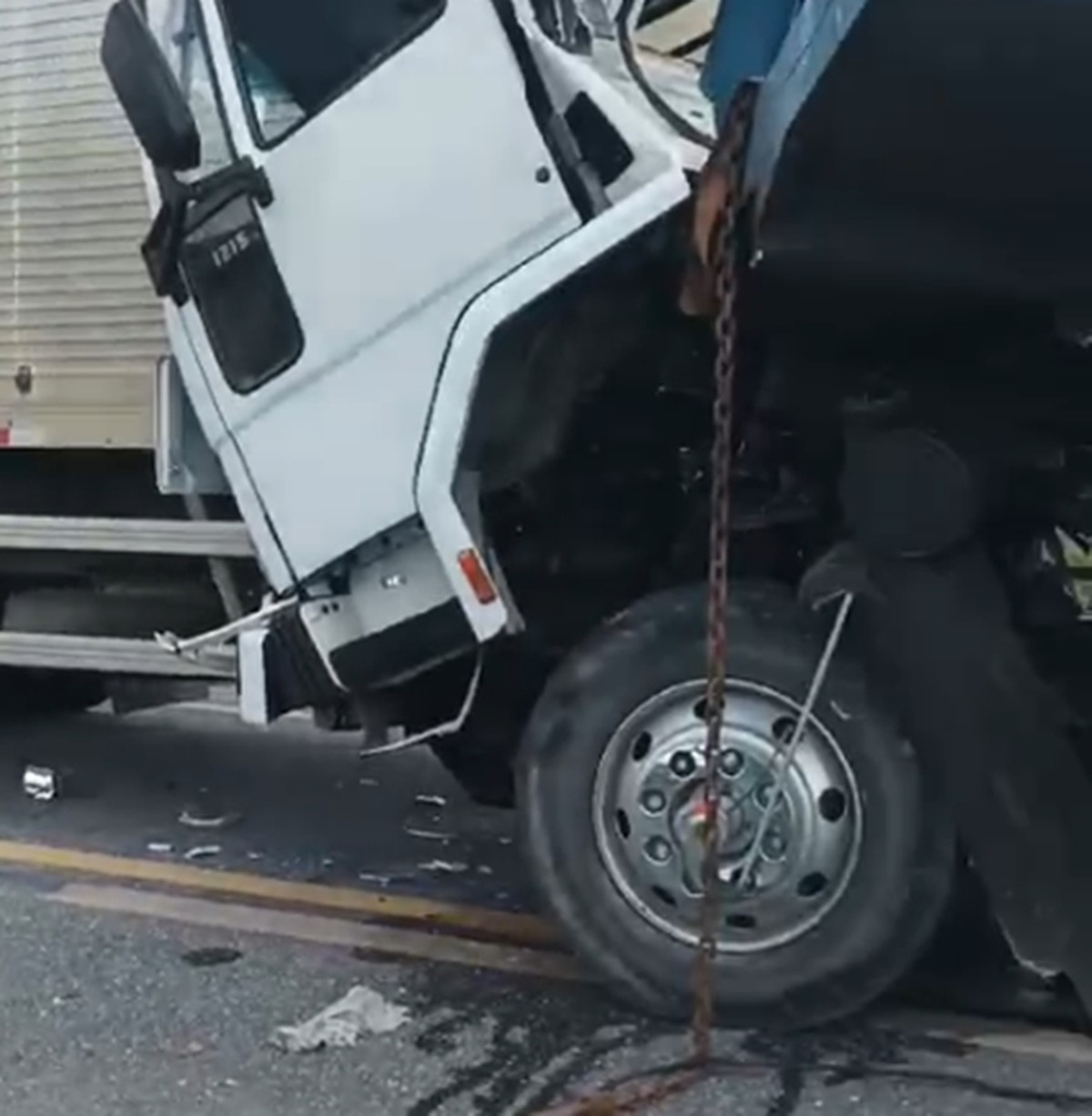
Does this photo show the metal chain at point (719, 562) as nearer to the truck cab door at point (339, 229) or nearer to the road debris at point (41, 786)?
the truck cab door at point (339, 229)

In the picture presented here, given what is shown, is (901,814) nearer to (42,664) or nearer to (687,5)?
(687,5)

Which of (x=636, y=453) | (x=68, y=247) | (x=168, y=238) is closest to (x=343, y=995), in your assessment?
(x=636, y=453)

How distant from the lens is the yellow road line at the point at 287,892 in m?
5.18

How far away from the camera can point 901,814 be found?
4254mm

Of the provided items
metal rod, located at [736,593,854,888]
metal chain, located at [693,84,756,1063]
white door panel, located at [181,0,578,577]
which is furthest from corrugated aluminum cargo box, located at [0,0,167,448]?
metal rod, located at [736,593,854,888]

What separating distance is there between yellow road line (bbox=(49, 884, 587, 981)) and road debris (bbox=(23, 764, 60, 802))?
1.30 meters

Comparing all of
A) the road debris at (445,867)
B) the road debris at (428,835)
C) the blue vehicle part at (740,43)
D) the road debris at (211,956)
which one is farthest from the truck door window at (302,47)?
the road debris at (428,835)

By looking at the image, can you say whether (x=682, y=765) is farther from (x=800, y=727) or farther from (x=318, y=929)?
(x=318, y=929)

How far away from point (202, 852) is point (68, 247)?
181cm

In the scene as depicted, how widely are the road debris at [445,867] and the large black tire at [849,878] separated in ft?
4.21

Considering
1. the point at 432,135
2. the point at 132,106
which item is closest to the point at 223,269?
the point at 132,106

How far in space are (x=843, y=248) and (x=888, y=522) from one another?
2.08ft

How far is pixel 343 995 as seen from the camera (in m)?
4.59

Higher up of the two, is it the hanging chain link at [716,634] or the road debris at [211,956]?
the hanging chain link at [716,634]
